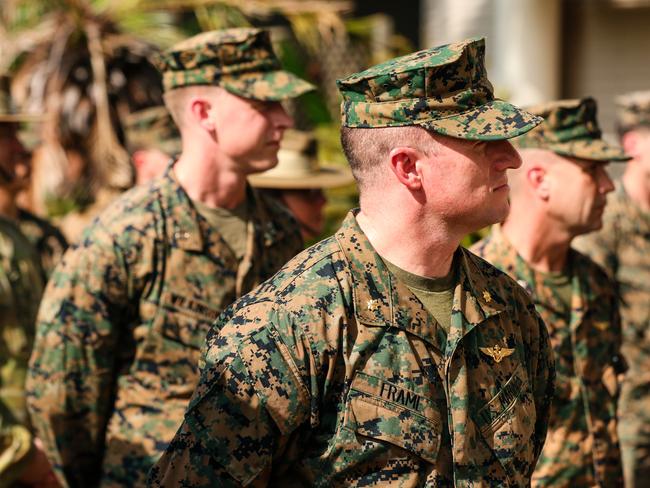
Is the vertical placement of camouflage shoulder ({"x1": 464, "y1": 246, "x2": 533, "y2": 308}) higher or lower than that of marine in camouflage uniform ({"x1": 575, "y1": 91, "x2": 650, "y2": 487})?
higher

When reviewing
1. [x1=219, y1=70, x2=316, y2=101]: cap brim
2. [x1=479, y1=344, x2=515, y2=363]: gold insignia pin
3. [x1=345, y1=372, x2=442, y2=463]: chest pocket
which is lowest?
[x1=345, y1=372, x2=442, y2=463]: chest pocket

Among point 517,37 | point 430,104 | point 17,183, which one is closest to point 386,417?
point 430,104

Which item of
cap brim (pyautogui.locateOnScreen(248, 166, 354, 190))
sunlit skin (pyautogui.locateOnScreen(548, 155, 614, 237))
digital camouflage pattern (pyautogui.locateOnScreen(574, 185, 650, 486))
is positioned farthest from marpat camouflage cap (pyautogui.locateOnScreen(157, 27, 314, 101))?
digital camouflage pattern (pyautogui.locateOnScreen(574, 185, 650, 486))

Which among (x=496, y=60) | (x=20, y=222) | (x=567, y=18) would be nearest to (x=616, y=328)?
(x=20, y=222)

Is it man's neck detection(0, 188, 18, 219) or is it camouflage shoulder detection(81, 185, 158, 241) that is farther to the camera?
man's neck detection(0, 188, 18, 219)

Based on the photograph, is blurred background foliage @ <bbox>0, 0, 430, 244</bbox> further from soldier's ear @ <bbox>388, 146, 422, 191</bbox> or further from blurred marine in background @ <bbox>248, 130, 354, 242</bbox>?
soldier's ear @ <bbox>388, 146, 422, 191</bbox>

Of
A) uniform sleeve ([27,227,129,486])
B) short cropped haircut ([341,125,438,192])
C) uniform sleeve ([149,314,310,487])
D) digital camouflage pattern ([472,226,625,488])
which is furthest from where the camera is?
digital camouflage pattern ([472,226,625,488])

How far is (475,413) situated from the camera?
3027 mm

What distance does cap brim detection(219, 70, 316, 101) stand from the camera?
15.6ft

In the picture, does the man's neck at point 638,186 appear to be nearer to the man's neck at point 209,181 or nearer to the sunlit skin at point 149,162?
the man's neck at point 209,181

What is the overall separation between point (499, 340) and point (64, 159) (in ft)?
22.7

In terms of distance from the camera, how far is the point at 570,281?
15.6 ft

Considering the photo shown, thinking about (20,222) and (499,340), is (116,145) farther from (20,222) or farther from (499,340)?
(499,340)

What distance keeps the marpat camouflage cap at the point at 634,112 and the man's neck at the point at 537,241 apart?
84.8 inches
